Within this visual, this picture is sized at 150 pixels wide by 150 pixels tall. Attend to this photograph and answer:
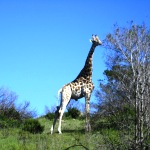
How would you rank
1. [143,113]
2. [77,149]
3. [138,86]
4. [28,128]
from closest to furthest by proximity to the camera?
[143,113] < [138,86] < [77,149] < [28,128]

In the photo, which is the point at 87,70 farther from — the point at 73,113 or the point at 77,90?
the point at 73,113

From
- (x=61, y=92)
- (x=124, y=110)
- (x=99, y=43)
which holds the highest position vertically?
(x=99, y=43)

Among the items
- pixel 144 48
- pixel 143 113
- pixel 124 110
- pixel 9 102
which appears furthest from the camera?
pixel 9 102

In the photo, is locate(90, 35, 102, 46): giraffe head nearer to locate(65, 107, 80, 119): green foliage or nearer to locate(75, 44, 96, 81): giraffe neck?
locate(75, 44, 96, 81): giraffe neck

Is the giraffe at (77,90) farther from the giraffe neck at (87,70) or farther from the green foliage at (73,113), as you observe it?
the green foliage at (73,113)

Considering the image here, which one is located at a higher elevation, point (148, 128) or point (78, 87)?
point (78, 87)

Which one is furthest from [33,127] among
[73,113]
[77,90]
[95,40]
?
[73,113]

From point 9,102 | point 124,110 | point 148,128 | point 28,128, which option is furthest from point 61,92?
point 9,102

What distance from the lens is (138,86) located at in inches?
308

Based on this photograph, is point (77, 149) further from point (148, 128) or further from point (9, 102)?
point (9, 102)

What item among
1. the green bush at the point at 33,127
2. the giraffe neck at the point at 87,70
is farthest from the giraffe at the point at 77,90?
the green bush at the point at 33,127

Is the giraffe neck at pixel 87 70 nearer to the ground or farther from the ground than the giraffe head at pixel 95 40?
nearer to the ground

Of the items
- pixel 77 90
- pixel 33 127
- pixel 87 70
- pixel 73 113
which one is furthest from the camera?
pixel 73 113

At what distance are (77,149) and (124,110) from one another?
384 cm
